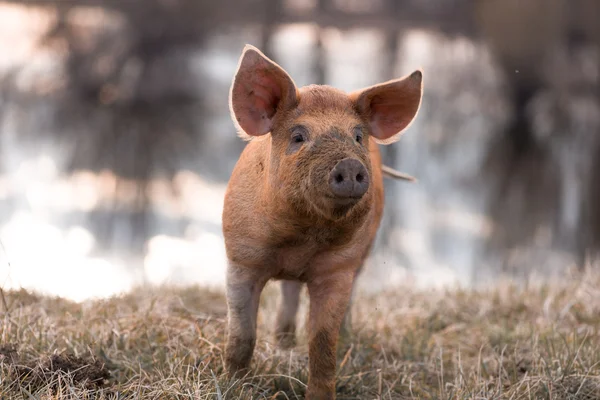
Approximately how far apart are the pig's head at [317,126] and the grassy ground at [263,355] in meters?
1.14

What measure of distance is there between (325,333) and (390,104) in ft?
4.13

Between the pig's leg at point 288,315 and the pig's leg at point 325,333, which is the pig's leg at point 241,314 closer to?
the pig's leg at point 325,333

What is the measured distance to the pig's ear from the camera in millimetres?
3916

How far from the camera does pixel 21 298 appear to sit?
5113 mm

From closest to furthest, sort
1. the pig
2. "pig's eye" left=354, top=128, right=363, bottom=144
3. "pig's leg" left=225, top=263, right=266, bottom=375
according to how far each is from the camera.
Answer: the pig → "pig's eye" left=354, top=128, right=363, bottom=144 → "pig's leg" left=225, top=263, right=266, bottom=375

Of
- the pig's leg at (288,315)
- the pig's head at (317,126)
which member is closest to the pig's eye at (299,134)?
the pig's head at (317,126)

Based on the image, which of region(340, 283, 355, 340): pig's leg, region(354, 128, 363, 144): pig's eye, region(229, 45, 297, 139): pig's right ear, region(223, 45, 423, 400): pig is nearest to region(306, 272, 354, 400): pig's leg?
region(223, 45, 423, 400): pig

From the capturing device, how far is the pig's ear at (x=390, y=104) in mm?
3916

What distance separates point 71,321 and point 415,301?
318 centimetres

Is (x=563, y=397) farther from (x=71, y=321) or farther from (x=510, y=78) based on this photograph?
(x=510, y=78)

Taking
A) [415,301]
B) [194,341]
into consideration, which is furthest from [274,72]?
[415,301]

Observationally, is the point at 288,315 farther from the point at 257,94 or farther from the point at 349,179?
the point at 349,179

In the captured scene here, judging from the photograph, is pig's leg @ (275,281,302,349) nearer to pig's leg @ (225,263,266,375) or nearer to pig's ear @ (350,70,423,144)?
pig's leg @ (225,263,266,375)

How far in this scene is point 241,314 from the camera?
13.4 feet
